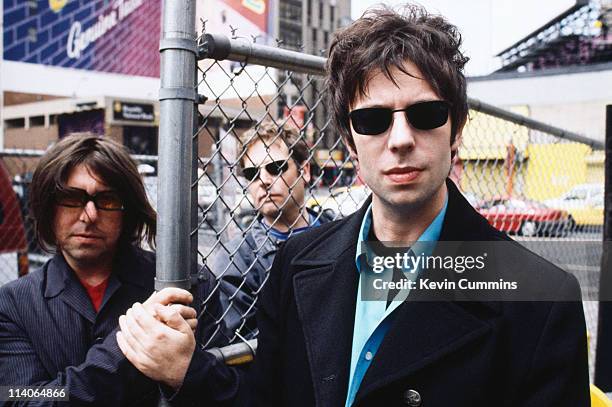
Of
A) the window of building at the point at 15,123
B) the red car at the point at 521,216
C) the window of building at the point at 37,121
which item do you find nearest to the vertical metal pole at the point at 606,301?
the red car at the point at 521,216

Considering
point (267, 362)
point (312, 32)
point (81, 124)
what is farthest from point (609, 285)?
point (312, 32)

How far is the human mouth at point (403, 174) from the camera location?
1306mm

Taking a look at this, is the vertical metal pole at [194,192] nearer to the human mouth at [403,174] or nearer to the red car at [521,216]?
the human mouth at [403,174]

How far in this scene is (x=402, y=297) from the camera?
133 centimetres

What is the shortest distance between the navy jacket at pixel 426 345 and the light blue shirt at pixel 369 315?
0.02m

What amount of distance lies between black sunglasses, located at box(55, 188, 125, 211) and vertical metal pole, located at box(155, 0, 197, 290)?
25.4 inches

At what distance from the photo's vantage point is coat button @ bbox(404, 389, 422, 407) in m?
1.19

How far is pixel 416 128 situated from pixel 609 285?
212 centimetres

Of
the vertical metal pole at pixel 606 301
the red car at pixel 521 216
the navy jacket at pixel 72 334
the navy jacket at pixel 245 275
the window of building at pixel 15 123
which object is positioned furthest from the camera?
the window of building at pixel 15 123

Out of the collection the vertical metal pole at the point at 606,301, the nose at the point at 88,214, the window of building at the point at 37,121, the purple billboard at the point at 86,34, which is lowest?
the vertical metal pole at the point at 606,301

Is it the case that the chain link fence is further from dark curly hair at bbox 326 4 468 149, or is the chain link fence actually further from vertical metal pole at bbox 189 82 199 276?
dark curly hair at bbox 326 4 468 149

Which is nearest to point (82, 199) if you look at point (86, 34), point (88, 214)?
point (88, 214)

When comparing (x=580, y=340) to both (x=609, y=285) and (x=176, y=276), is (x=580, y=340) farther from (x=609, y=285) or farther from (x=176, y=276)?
(x=609, y=285)

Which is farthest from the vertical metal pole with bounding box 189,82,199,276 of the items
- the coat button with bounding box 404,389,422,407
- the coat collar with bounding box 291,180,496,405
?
the coat button with bounding box 404,389,422,407
